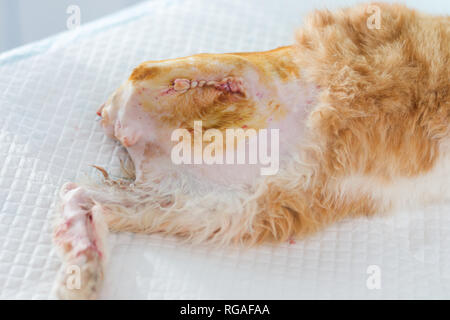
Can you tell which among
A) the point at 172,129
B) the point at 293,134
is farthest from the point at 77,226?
the point at 293,134

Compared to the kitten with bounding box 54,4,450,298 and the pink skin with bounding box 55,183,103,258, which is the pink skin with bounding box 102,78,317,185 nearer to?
the kitten with bounding box 54,4,450,298

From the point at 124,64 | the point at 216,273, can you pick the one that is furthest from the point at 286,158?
the point at 124,64

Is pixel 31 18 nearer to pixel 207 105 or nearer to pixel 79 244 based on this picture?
pixel 207 105

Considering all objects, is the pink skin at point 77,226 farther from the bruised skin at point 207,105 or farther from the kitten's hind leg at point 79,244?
the bruised skin at point 207,105

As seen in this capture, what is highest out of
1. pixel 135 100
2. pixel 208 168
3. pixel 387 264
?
pixel 135 100

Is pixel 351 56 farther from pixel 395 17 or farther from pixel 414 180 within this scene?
pixel 414 180

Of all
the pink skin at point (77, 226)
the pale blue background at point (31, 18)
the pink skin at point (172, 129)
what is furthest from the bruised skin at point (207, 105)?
the pale blue background at point (31, 18)

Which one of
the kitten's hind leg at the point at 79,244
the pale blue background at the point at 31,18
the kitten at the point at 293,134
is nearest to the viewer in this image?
the kitten's hind leg at the point at 79,244
